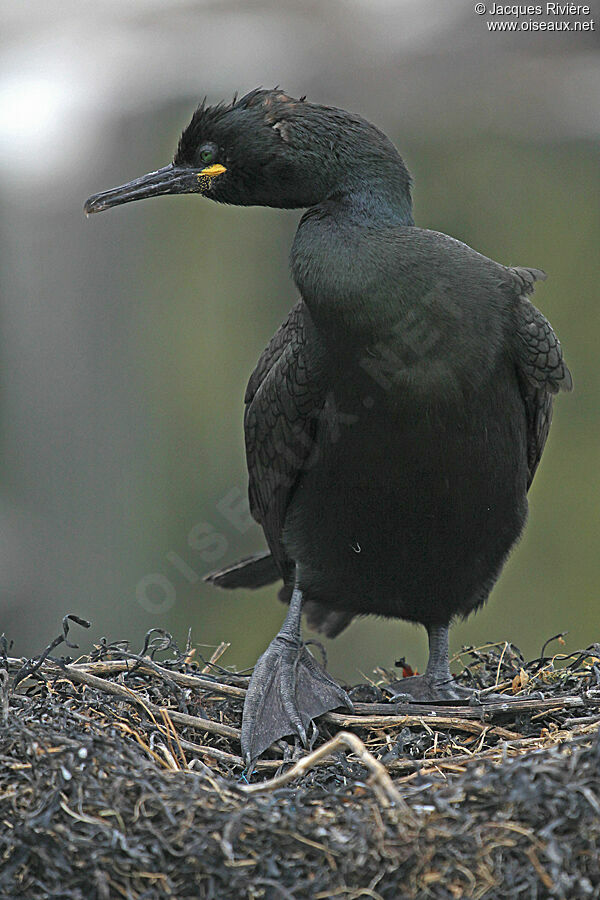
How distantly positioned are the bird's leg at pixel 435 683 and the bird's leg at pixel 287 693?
18cm

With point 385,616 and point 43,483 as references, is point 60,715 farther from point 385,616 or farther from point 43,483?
point 43,483

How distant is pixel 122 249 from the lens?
412 centimetres

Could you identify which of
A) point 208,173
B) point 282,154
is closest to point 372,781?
point 282,154

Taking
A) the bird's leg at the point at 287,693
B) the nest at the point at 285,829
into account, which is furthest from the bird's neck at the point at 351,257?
the nest at the point at 285,829

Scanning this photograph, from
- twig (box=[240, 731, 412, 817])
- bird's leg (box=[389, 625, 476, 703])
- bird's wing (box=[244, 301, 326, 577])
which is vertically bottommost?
bird's leg (box=[389, 625, 476, 703])

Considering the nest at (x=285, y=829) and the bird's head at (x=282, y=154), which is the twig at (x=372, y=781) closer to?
the nest at (x=285, y=829)

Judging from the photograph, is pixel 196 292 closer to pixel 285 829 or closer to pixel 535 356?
pixel 535 356

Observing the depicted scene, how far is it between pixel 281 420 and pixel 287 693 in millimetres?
643

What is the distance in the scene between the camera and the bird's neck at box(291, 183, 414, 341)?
2.23 m

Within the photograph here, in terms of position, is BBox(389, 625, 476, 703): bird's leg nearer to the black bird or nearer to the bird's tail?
the black bird

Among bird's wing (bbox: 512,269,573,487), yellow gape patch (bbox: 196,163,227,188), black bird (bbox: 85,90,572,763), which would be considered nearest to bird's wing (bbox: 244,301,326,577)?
black bird (bbox: 85,90,572,763)

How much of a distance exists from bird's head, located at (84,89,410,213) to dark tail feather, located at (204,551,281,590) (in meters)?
1.06

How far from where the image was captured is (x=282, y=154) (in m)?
2.33

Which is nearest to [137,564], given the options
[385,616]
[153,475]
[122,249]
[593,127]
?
[153,475]
